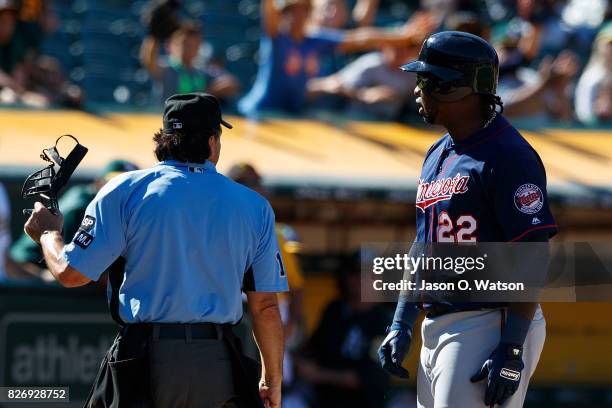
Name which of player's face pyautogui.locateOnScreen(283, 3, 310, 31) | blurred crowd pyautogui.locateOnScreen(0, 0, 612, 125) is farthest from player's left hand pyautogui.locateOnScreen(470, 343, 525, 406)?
player's face pyautogui.locateOnScreen(283, 3, 310, 31)

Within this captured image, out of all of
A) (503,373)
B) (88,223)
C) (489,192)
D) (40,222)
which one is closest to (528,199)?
(489,192)

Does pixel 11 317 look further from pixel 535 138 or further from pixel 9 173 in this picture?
pixel 535 138

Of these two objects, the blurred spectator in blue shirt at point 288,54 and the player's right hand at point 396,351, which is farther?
the blurred spectator in blue shirt at point 288,54

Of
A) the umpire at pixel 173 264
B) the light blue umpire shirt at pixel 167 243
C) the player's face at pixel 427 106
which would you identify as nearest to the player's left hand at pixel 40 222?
the umpire at pixel 173 264

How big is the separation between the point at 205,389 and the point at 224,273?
38 cm

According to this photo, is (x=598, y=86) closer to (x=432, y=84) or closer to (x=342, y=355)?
(x=342, y=355)

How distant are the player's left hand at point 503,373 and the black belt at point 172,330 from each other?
2.98 feet

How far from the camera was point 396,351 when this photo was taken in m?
4.21

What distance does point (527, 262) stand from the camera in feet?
13.3

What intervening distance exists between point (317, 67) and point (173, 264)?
5337mm

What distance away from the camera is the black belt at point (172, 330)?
3932 millimetres

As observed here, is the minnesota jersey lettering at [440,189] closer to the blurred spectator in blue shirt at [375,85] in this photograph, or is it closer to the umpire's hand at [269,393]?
the umpire's hand at [269,393]

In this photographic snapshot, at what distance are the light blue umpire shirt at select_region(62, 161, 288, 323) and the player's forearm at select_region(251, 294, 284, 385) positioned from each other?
5.3 inches

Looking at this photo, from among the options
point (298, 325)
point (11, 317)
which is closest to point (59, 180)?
point (11, 317)
